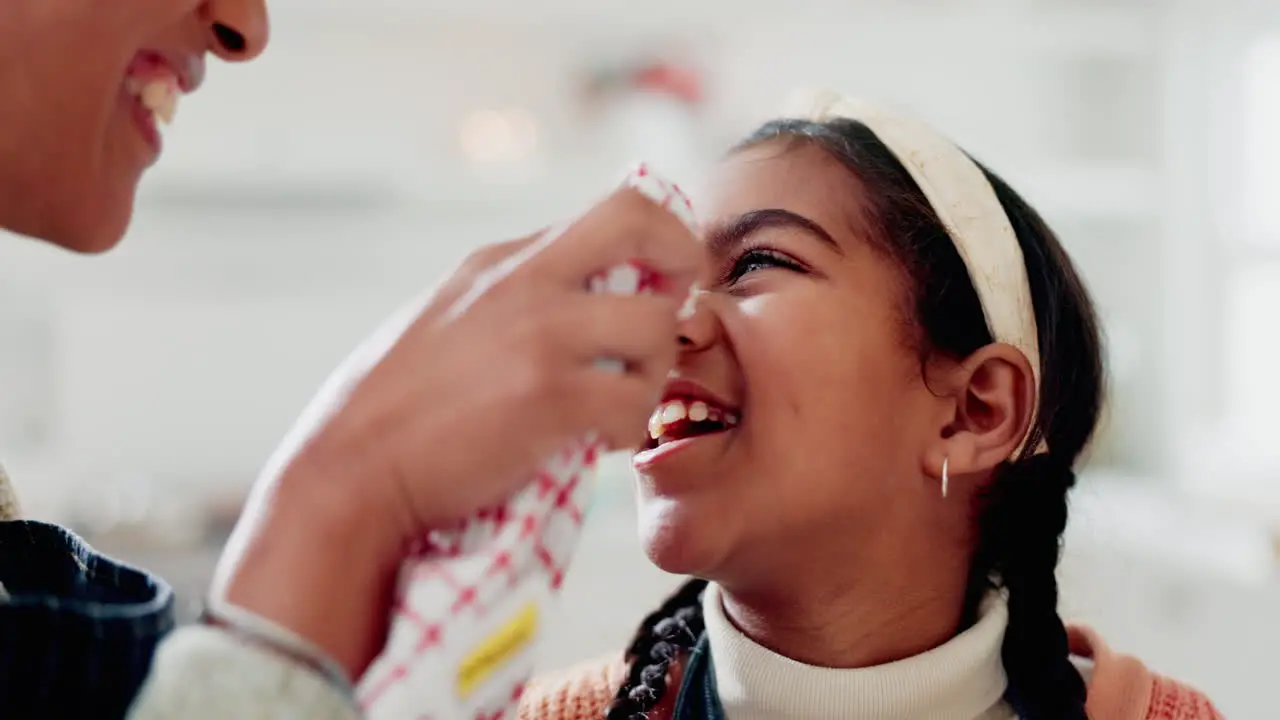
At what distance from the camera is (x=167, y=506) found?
2893mm

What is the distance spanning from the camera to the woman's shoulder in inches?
44.5

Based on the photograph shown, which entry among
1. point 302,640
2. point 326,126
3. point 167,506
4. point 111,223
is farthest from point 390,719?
point 326,126

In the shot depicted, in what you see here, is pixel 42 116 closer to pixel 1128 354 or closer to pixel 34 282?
pixel 34 282

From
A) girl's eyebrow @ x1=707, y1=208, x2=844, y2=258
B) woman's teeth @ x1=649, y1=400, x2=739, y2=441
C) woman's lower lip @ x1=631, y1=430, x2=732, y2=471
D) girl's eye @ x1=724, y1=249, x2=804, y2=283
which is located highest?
girl's eyebrow @ x1=707, y1=208, x2=844, y2=258

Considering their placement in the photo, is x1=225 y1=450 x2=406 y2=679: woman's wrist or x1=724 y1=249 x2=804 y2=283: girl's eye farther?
x1=724 y1=249 x2=804 y2=283: girl's eye

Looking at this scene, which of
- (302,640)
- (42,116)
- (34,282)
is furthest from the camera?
(34,282)

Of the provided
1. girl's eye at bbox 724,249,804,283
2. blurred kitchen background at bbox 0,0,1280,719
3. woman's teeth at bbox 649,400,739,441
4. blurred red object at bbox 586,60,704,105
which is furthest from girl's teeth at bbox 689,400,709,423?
blurred red object at bbox 586,60,704,105

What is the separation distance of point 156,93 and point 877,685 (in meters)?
0.72

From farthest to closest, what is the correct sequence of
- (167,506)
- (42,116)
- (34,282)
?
1. (34,282)
2. (167,506)
3. (42,116)

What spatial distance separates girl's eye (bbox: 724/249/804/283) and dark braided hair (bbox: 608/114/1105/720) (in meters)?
0.09

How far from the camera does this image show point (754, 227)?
3.73ft

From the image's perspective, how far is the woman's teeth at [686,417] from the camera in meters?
1.08

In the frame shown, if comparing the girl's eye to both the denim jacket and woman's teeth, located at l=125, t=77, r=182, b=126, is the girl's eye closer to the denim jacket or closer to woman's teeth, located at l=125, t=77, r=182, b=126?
woman's teeth, located at l=125, t=77, r=182, b=126

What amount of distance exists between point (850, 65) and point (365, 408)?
282 cm
